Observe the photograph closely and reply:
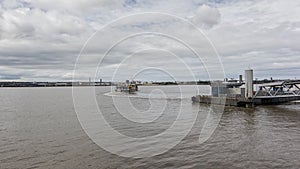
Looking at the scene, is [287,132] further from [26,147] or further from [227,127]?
[26,147]

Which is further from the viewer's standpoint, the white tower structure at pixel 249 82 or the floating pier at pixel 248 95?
the floating pier at pixel 248 95

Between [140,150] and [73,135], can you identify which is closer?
[140,150]

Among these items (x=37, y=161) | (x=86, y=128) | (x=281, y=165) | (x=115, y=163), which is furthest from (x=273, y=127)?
(x=37, y=161)

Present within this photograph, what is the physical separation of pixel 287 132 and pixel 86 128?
1319cm

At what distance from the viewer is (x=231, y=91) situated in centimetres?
3406

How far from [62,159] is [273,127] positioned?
1346cm

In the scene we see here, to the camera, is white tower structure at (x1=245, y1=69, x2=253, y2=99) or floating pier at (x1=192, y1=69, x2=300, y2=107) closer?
white tower structure at (x1=245, y1=69, x2=253, y2=99)

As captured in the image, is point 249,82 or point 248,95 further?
point 248,95

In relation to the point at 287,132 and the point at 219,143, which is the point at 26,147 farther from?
the point at 287,132

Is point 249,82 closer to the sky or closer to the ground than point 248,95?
closer to the sky

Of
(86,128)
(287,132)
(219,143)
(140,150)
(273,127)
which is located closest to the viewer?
(140,150)

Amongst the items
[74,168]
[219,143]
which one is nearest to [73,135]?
[74,168]

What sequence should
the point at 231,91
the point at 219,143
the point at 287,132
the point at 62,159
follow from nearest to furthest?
the point at 62,159
the point at 219,143
the point at 287,132
the point at 231,91

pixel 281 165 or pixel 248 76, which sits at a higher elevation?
pixel 248 76
